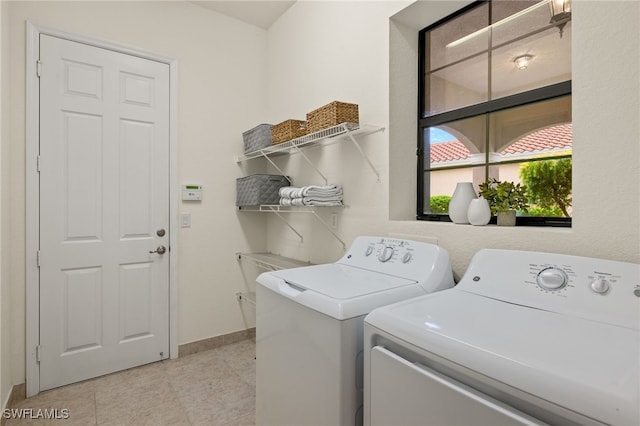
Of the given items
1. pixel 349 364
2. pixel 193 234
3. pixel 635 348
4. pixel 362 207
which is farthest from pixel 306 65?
pixel 635 348

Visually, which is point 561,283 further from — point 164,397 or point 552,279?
point 164,397

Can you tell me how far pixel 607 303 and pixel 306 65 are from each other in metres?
2.30

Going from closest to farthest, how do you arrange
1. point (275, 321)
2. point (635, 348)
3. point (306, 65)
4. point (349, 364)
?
point (635, 348) < point (349, 364) < point (275, 321) < point (306, 65)

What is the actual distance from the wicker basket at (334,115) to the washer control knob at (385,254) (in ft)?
2.49

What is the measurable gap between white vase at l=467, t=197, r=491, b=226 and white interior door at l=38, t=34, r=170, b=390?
2.14m

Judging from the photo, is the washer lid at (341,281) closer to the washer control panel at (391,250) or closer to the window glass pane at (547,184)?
the washer control panel at (391,250)

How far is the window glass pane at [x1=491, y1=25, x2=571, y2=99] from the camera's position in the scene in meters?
1.46

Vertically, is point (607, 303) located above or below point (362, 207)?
below

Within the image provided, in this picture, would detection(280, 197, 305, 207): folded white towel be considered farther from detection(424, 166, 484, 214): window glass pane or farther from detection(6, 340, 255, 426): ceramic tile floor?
detection(6, 340, 255, 426): ceramic tile floor

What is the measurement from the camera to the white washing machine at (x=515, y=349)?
25.7 inches

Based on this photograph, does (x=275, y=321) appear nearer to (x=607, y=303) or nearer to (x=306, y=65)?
(x=607, y=303)

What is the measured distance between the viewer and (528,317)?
3.18 feet

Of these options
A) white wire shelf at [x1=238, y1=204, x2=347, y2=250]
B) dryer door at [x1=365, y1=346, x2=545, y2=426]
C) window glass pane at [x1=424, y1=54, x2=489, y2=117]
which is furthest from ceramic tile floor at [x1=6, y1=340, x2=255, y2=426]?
window glass pane at [x1=424, y1=54, x2=489, y2=117]

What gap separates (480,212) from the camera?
1.48 m
